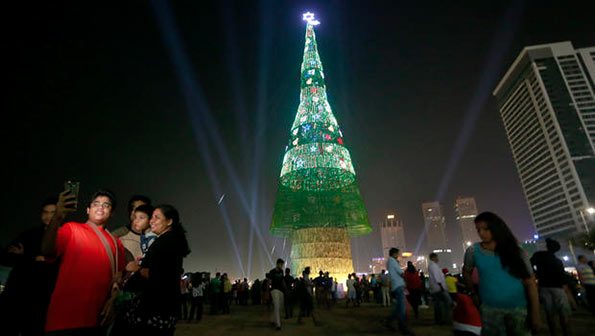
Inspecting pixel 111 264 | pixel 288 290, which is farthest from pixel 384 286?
pixel 111 264

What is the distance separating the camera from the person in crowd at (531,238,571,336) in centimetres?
531

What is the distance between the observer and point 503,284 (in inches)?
113

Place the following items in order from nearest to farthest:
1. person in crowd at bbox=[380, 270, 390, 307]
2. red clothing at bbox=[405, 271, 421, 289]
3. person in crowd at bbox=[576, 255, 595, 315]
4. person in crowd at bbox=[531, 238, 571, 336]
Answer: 1. person in crowd at bbox=[531, 238, 571, 336]
2. person in crowd at bbox=[576, 255, 595, 315]
3. red clothing at bbox=[405, 271, 421, 289]
4. person in crowd at bbox=[380, 270, 390, 307]

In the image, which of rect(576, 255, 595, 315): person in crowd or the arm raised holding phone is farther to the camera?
rect(576, 255, 595, 315): person in crowd

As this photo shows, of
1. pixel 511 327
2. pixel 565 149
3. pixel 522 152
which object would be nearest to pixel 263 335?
pixel 511 327

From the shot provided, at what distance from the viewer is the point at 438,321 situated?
812 centimetres

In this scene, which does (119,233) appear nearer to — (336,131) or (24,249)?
(24,249)

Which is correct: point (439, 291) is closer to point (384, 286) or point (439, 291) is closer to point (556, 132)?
point (384, 286)

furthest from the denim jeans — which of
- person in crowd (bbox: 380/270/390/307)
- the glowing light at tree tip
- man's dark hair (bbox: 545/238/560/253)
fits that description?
the glowing light at tree tip

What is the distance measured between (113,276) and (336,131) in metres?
27.0

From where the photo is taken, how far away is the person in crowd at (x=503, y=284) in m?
2.77

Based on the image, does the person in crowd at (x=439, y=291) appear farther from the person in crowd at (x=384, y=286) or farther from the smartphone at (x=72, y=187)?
the smartphone at (x=72, y=187)

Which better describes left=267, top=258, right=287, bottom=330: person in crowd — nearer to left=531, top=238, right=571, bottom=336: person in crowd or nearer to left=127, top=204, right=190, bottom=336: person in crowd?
left=531, top=238, right=571, bottom=336: person in crowd

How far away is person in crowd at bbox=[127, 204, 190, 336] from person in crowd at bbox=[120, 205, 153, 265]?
67cm
